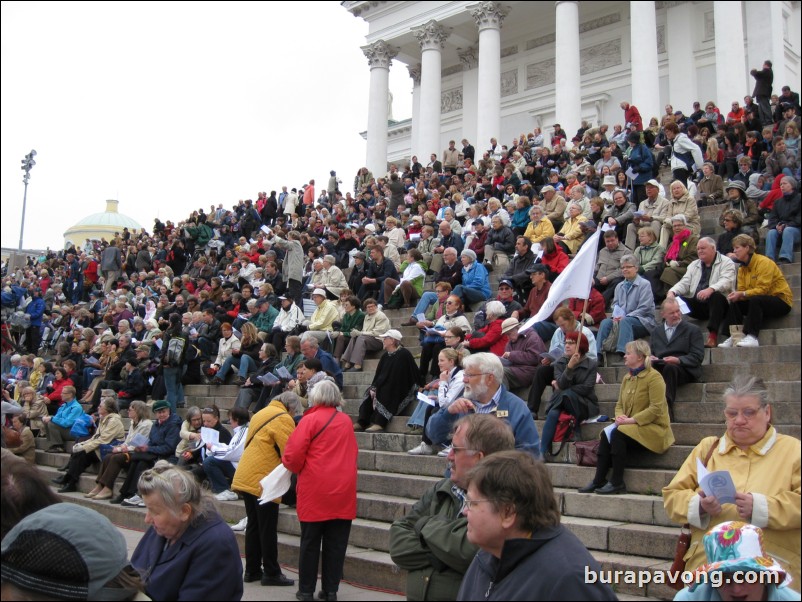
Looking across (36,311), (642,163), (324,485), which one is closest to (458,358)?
(324,485)

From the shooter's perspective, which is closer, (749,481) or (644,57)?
(749,481)

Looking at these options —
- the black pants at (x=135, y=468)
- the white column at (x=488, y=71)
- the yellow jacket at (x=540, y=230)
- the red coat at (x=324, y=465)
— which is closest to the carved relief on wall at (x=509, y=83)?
the white column at (x=488, y=71)

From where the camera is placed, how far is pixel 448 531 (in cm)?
378

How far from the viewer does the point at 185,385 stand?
1518 centimetres

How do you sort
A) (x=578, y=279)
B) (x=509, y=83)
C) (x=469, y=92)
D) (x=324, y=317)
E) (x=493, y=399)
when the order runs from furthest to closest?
(x=469, y=92) → (x=509, y=83) → (x=324, y=317) → (x=578, y=279) → (x=493, y=399)

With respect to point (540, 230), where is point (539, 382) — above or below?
below

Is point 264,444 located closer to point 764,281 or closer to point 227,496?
point 227,496

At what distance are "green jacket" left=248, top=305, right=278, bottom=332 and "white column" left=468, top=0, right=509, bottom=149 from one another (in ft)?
58.2

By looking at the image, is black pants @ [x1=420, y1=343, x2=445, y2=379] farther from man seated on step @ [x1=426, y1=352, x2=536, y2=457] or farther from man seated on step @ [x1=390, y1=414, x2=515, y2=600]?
man seated on step @ [x1=390, y1=414, x2=515, y2=600]

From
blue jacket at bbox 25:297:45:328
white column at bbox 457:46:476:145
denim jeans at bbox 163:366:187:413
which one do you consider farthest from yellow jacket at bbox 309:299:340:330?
white column at bbox 457:46:476:145

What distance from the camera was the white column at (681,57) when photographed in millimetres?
29745

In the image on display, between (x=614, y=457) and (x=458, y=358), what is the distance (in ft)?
7.61

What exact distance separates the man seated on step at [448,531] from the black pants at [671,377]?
14.4 ft

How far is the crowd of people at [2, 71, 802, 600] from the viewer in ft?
12.6
